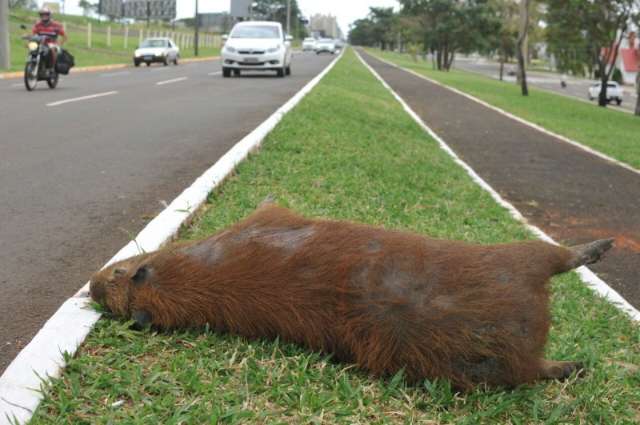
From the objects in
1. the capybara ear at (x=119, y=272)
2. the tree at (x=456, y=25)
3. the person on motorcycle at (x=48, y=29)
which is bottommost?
the capybara ear at (x=119, y=272)

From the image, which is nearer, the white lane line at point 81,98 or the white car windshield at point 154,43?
the white lane line at point 81,98

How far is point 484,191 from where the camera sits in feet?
23.5

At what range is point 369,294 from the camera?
2.69 metres

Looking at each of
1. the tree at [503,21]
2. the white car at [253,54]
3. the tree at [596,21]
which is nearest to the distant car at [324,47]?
the tree at [503,21]

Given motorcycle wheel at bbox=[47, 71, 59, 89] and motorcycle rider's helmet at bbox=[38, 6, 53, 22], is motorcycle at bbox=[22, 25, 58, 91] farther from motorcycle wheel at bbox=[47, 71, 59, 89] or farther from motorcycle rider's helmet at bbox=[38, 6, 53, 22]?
motorcycle rider's helmet at bbox=[38, 6, 53, 22]

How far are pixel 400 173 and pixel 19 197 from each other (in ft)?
11.3

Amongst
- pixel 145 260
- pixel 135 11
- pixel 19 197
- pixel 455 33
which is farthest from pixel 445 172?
pixel 135 11

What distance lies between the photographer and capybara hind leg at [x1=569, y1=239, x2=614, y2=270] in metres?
2.85

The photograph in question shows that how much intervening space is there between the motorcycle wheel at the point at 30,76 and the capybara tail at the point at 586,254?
14490 mm

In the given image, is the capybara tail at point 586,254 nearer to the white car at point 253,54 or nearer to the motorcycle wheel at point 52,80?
the motorcycle wheel at point 52,80

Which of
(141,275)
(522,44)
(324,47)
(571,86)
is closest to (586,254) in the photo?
(141,275)

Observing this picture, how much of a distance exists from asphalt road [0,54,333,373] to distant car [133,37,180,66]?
20645mm

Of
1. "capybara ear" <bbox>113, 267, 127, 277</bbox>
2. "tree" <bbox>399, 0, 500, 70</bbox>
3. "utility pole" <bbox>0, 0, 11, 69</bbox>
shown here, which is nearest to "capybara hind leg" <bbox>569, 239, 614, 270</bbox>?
"capybara ear" <bbox>113, 267, 127, 277</bbox>

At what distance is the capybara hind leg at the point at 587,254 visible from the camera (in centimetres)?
285
